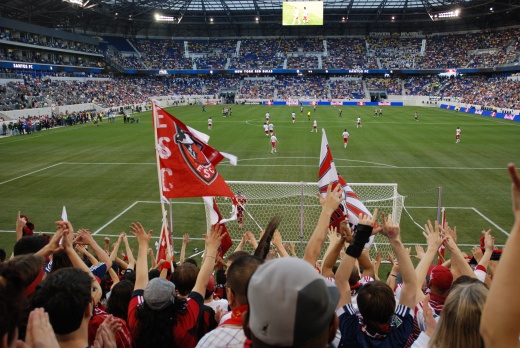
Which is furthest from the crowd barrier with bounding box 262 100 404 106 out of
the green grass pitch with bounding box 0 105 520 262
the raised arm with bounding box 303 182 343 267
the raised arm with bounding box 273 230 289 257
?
the raised arm with bounding box 303 182 343 267

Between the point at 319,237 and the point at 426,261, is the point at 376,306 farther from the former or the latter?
the point at 426,261

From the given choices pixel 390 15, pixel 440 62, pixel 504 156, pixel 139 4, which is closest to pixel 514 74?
pixel 440 62

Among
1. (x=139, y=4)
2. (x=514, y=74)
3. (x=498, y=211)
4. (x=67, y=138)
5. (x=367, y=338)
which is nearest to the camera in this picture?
(x=367, y=338)

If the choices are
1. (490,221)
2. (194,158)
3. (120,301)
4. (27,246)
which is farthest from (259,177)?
(120,301)

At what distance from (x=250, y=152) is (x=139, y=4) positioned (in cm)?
6035

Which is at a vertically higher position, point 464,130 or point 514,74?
point 514,74

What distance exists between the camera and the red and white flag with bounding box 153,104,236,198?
7.91 m

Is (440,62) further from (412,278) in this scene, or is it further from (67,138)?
(412,278)

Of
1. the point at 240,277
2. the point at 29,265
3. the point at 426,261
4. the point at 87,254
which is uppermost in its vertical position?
the point at 240,277

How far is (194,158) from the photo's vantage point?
8.02m

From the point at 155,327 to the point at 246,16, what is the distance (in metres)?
98.2

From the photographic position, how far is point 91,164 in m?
26.1

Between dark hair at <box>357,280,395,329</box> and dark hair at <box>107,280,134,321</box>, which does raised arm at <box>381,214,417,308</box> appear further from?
dark hair at <box>107,280,134,321</box>

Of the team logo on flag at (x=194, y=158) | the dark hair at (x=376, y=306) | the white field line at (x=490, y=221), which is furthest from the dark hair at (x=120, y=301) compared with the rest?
the white field line at (x=490, y=221)
